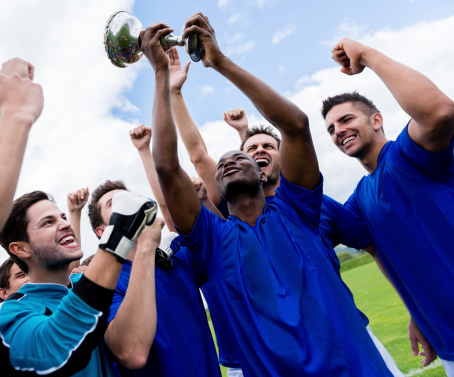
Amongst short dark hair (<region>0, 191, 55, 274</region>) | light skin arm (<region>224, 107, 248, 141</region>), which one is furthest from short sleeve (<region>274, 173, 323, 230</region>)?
light skin arm (<region>224, 107, 248, 141</region>)

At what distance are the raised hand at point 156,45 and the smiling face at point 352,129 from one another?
5.45 feet

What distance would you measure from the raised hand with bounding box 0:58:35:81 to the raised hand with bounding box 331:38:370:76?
220cm

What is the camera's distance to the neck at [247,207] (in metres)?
2.73

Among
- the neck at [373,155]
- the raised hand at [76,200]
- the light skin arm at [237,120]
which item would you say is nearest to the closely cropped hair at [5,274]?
the raised hand at [76,200]

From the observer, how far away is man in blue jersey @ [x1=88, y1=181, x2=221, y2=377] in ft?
6.52

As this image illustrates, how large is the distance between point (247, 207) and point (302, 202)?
0.42 m

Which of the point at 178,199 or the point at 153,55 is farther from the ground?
the point at 153,55

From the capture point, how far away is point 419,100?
94.3 inches

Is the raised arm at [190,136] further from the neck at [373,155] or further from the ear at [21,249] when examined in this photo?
the ear at [21,249]

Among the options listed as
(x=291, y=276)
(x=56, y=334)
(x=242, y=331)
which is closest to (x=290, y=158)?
(x=291, y=276)

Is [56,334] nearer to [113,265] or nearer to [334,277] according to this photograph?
[113,265]

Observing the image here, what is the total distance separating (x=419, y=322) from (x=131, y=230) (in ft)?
7.85

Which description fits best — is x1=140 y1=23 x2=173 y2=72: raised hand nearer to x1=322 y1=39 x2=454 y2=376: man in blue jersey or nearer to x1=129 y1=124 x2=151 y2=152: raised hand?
x1=129 y1=124 x2=151 y2=152: raised hand

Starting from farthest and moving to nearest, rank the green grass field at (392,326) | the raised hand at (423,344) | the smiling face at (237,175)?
the green grass field at (392,326) → the raised hand at (423,344) → the smiling face at (237,175)
